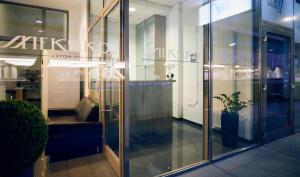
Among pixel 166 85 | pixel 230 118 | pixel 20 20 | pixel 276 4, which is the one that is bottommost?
pixel 230 118

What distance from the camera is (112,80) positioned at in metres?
3.18

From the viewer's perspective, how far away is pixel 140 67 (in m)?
3.90

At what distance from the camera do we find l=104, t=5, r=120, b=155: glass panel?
2916 millimetres

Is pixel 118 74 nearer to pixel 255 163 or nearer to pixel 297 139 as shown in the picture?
pixel 255 163

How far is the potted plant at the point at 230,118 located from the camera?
385 centimetres

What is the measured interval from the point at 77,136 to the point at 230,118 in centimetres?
271

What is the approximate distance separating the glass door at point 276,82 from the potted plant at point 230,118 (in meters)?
0.63

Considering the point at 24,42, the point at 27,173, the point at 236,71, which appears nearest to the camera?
the point at 27,173

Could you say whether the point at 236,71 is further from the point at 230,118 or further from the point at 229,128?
the point at 229,128

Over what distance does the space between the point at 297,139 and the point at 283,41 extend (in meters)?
2.16

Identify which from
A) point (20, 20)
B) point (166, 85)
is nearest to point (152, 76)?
point (166, 85)

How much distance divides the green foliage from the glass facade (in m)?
0.02

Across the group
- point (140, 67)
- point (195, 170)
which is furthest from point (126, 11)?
point (195, 170)

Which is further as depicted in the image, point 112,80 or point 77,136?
point 77,136
